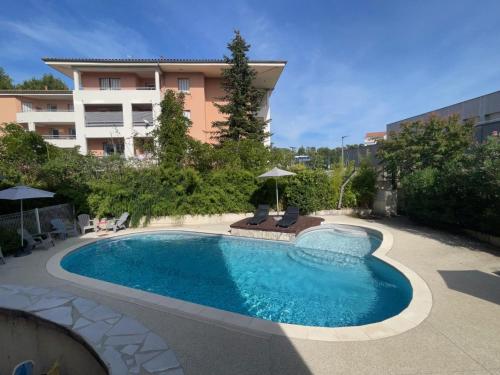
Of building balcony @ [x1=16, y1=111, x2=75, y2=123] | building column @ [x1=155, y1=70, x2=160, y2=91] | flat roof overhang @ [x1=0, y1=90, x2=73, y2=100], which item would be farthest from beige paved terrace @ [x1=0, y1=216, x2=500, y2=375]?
flat roof overhang @ [x1=0, y1=90, x2=73, y2=100]

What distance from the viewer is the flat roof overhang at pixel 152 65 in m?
21.2

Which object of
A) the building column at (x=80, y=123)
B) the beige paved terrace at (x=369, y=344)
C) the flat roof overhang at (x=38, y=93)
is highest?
the flat roof overhang at (x=38, y=93)

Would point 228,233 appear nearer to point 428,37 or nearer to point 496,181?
point 496,181

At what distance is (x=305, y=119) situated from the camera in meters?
28.6

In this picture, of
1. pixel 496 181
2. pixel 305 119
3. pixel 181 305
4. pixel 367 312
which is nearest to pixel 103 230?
pixel 181 305

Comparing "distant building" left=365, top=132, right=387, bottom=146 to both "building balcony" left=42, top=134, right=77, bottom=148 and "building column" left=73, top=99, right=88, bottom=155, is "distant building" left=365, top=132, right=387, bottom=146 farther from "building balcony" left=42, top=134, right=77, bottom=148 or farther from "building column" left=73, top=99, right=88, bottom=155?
"building balcony" left=42, top=134, right=77, bottom=148

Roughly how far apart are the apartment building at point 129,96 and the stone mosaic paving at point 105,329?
1611 cm

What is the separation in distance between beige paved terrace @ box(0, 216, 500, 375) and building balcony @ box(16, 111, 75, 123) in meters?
26.2

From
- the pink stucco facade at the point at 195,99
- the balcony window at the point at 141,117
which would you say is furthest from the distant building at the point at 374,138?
the balcony window at the point at 141,117

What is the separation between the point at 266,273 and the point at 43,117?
2928cm

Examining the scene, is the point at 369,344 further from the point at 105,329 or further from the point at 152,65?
the point at 152,65

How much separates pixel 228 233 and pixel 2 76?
54.8 meters

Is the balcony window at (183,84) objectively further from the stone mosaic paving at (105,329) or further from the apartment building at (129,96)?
the stone mosaic paving at (105,329)

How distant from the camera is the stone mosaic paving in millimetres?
3182
